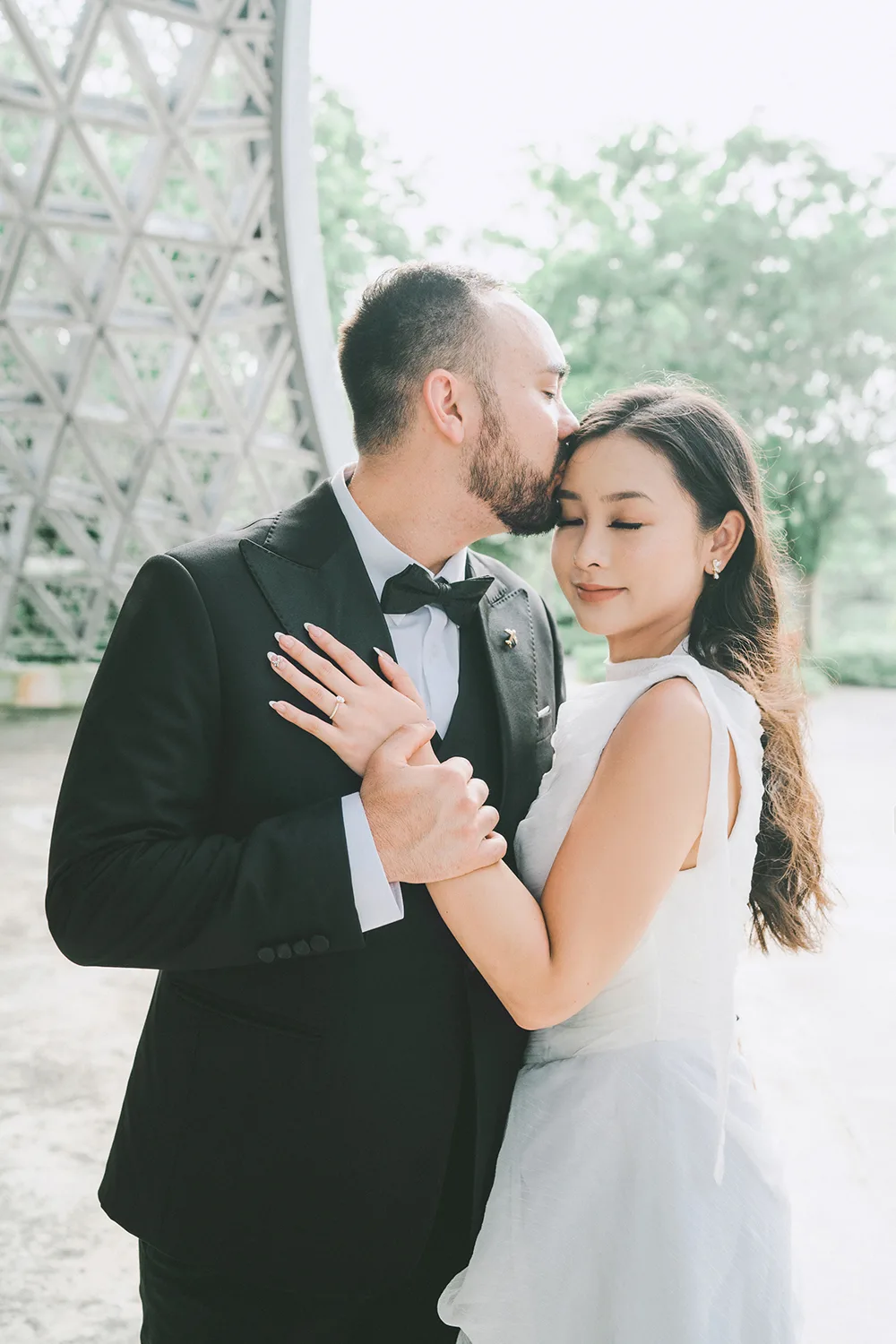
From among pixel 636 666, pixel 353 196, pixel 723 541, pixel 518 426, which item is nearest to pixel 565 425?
pixel 518 426

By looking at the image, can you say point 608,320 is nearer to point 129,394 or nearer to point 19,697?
point 129,394

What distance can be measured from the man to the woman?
0.32 feet

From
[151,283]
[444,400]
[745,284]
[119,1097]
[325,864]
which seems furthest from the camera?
[745,284]

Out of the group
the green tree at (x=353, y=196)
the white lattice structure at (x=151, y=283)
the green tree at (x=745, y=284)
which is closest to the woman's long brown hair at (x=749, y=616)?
the white lattice structure at (x=151, y=283)

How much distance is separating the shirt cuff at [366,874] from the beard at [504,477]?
66 cm

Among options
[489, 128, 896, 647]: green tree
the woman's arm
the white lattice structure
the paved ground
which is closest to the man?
Result: the woman's arm

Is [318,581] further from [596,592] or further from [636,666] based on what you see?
[636,666]

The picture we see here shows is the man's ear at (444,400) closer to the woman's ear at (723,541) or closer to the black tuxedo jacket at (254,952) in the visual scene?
the black tuxedo jacket at (254,952)

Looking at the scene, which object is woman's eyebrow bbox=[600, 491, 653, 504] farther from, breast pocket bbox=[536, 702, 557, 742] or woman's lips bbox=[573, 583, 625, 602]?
breast pocket bbox=[536, 702, 557, 742]

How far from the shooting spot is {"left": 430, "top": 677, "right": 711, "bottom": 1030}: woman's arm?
171 cm

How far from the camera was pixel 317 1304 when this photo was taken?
187 cm

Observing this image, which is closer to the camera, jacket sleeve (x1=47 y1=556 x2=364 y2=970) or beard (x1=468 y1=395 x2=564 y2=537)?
jacket sleeve (x1=47 y1=556 x2=364 y2=970)

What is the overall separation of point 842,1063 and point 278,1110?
3.52 metres

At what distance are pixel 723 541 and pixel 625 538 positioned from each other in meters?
0.22
